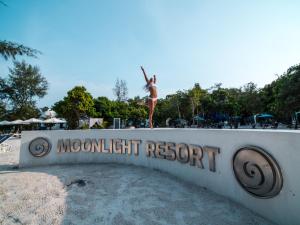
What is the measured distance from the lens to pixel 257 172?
4.18m

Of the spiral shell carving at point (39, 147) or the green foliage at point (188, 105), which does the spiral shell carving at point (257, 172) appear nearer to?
the spiral shell carving at point (39, 147)

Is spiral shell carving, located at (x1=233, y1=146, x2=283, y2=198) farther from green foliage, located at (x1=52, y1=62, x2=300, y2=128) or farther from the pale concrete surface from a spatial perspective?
green foliage, located at (x1=52, y1=62, x2=300, y2=128)

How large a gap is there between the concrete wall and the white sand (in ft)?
0.84

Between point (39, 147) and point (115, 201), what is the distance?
602 centimetres

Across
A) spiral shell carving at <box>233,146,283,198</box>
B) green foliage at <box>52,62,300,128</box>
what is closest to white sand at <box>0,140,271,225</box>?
spiral shell carving at <box>233,146,283,198</box>

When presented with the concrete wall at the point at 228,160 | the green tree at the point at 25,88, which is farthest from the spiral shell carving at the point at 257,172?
the green tree at the point at 25,88

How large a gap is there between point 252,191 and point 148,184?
2951 mm

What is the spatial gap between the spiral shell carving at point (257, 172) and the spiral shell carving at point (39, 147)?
8210mm

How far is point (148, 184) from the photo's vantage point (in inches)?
250

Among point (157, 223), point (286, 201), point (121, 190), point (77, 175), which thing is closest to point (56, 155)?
point (77, 175)

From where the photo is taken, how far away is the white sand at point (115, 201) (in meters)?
4.51

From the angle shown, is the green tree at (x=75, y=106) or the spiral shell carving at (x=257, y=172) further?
the green tree at (x=75, y=106)

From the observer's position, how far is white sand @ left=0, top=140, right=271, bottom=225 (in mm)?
4508

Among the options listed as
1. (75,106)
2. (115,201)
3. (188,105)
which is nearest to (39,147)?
(115,201)
